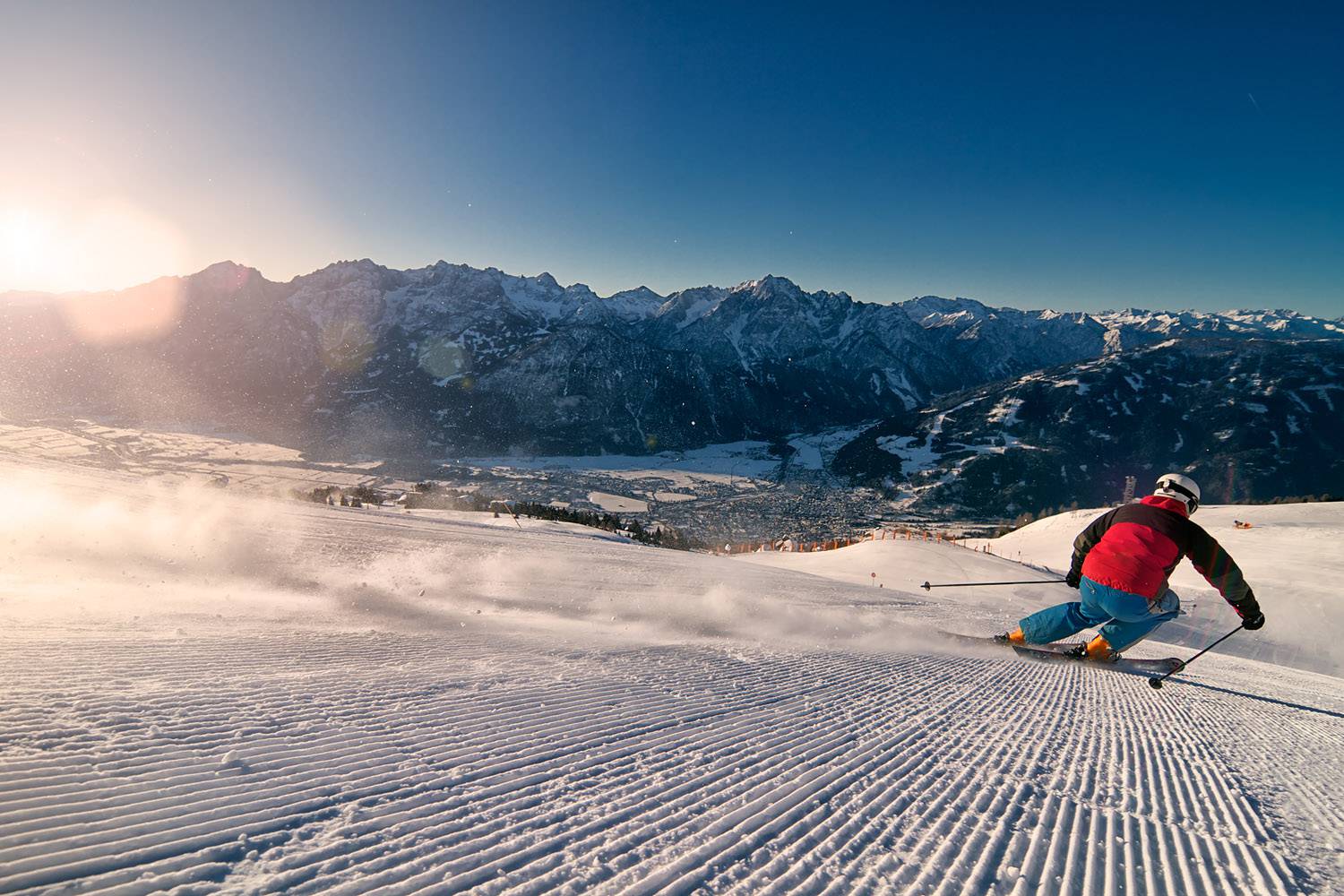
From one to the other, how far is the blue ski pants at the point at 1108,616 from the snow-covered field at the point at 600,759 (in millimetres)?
1221

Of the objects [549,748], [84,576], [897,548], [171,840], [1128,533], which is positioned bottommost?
[897,548]

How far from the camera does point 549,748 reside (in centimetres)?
610

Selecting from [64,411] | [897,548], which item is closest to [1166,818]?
[897,548]

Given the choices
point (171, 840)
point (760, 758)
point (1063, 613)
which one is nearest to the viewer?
point (171, 840)

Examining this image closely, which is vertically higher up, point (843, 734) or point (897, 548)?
point (843, 734)

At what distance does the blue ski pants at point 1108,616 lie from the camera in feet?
28.3

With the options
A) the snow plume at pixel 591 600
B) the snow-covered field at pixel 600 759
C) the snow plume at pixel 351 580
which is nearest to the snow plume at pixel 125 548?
the snow plume at pixel 351 580

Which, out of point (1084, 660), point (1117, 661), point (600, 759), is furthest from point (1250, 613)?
point (600, 759)

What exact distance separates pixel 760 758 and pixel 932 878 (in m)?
2.22

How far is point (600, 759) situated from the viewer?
5.93 m

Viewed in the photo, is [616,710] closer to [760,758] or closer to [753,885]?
[760,758]

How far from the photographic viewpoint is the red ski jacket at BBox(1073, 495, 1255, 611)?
827 cm

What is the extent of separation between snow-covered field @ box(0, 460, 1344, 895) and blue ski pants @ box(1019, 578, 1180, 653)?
1221 millimetres

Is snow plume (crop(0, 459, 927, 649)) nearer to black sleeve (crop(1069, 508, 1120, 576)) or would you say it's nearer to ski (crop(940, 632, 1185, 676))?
ski (crop(940, 632, 1185, 676))
